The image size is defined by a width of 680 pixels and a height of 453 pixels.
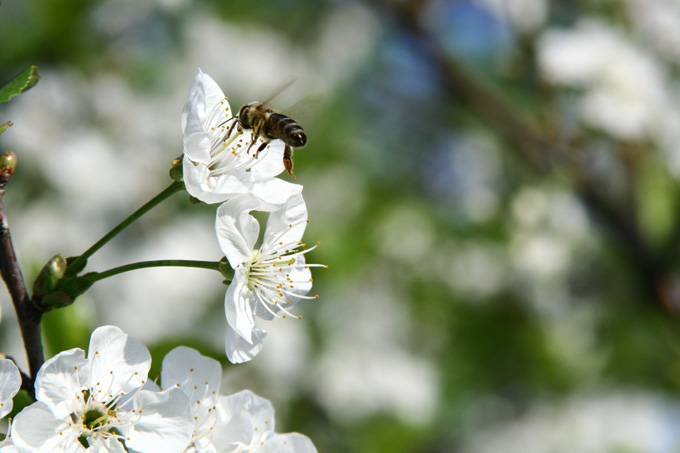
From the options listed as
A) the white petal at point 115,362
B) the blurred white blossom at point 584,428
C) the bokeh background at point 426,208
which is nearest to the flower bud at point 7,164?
the white petal at point 115,362

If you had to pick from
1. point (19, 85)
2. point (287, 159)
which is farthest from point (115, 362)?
point (287, 159)

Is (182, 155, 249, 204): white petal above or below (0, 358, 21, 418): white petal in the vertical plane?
above

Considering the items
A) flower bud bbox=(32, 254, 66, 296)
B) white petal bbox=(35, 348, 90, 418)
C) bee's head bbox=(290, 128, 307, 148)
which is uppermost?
bee's head bbox=(290, 128, 307, 148)

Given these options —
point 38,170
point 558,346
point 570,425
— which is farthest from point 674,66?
point 38,170

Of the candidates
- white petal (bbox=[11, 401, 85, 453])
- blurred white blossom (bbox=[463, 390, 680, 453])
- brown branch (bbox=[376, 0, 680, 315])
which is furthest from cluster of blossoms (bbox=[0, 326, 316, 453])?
blurred white blossom (bbox=[463, 390, 680, 453])

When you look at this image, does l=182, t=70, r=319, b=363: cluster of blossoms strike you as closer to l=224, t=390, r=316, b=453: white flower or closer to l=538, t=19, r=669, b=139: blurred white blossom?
l=224, t=390, r=316, b=453: white flower

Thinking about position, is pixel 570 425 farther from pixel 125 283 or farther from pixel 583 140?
pixel 125 283
